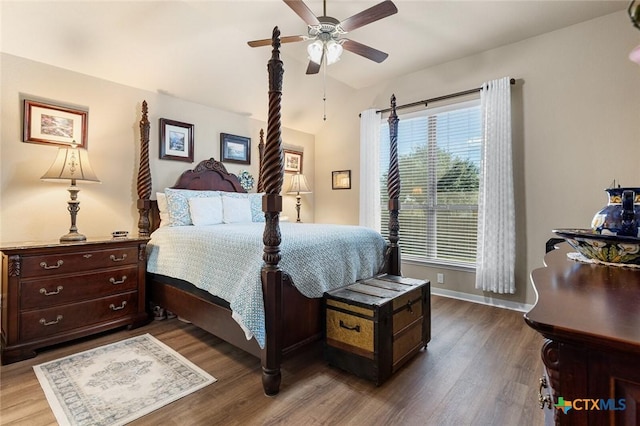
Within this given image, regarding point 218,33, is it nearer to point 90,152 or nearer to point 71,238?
point 90,152

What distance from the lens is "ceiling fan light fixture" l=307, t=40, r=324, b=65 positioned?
8.58ft

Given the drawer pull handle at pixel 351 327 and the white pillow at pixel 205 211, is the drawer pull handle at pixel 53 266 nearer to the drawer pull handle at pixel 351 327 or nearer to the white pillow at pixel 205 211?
the white pillow at pixel 205 211

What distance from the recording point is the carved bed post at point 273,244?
192 centimetres

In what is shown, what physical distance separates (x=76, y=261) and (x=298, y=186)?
2962 millimetres

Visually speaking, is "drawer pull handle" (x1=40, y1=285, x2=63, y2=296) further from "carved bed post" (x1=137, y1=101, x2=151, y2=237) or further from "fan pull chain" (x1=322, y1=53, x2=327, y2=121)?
"fan pull chain" (x1=322, y1=53, x2=327, y2=121)

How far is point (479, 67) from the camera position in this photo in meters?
3.74

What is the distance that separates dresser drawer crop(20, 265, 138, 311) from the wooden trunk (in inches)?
77.0

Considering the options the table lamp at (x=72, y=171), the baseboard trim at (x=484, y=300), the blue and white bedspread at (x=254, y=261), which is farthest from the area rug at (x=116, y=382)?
the baseboard trim at (x=484, y=300)

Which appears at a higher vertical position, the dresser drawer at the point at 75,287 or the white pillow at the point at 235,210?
the white pillow at the point at 235,210

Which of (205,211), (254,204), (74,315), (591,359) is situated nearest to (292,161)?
(254,204)

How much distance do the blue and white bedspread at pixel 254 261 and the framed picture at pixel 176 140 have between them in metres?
1.22

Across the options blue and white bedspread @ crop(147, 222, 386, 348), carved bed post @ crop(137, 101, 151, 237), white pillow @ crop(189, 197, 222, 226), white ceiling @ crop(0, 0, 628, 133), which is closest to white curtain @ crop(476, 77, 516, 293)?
white ceiling @ crop(0, 0, 628, 133)

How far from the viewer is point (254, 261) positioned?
204cm

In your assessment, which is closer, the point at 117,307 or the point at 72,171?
the point at 72,171
